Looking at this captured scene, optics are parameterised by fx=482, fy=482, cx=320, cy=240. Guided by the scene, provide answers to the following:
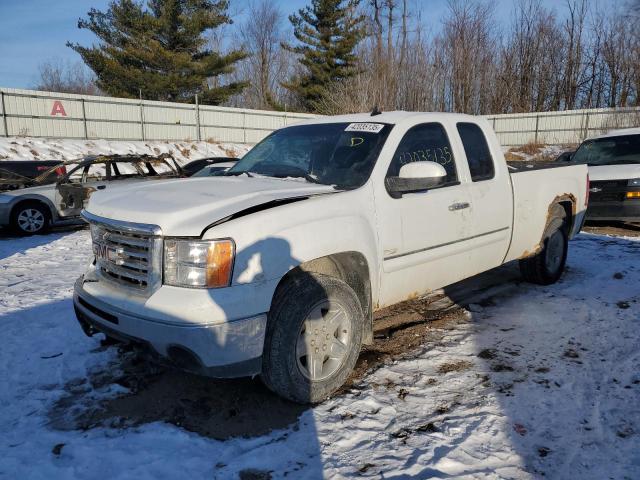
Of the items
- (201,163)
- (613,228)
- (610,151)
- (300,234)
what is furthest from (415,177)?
(201,163)

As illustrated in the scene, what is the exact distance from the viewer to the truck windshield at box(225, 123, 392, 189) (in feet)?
12.1

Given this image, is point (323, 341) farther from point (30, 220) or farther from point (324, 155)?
point (30, 220)

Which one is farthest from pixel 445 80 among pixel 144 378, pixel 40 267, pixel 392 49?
pixel 144 378

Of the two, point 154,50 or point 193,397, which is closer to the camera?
point 193,397

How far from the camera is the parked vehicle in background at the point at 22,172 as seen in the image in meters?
10.5

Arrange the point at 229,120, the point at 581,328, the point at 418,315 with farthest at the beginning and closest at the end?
the point at 229,120
the point at 418,315
the point at 581,328

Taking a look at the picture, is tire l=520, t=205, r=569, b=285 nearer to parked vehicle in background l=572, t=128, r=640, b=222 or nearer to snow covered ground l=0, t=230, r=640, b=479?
snow covered ground l=0, t=230, r=640, b=479

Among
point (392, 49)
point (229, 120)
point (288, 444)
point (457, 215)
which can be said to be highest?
point (392, 49)

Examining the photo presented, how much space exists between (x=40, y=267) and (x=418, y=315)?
17.7 feet

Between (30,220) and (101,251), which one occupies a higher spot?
(101,251)

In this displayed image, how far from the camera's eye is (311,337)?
314 cm

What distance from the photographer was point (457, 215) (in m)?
4.11

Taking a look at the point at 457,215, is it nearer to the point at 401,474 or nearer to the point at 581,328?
the point at 581,328

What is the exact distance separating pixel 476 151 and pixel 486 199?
1.61 ft
